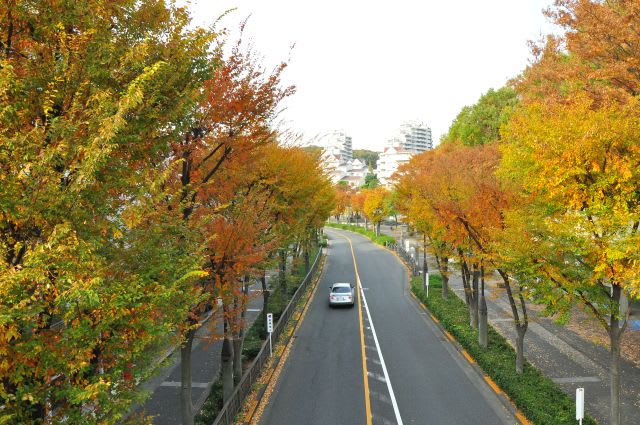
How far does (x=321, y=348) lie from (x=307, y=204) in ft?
23.3

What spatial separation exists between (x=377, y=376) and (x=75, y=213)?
41.1ft

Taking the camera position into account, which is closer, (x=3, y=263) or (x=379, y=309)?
(x=3, y=263)

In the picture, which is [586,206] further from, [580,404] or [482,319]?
[482,319]

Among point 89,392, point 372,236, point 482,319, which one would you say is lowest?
point 482,319

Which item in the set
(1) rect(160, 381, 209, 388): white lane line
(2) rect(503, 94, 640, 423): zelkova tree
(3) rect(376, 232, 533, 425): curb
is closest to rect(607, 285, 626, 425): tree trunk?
(2) rect(503, 94, 640, 423): zelkova tree

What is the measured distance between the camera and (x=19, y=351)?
3924 mm

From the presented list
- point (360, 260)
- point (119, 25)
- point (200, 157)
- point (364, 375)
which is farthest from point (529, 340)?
point (360, 260)

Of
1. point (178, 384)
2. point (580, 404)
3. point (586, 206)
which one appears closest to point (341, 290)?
point (178, 384)

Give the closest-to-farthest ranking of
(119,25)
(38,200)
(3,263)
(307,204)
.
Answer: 1. (3,263)
2. (38,200)
3. (119,25)
4. (307,204)

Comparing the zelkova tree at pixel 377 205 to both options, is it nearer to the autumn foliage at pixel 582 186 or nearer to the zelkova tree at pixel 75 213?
the autumn foliage at pixel 582 186

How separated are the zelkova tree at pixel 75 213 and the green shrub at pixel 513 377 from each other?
10127 millimetres

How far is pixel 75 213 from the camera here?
429cm

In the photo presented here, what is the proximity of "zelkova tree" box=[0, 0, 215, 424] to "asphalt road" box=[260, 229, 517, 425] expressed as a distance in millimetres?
8202

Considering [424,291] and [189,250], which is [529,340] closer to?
[424,291]
